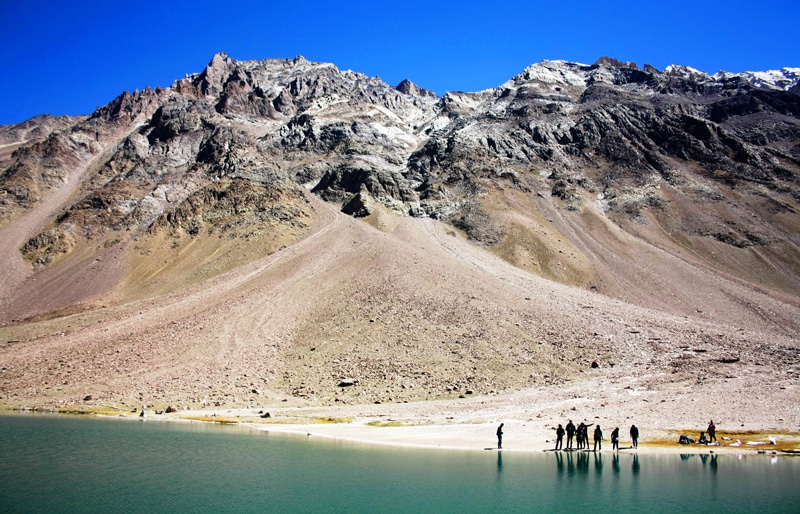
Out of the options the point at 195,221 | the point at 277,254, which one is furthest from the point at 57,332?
the point at 195,221

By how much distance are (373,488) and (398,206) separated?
102544 mm

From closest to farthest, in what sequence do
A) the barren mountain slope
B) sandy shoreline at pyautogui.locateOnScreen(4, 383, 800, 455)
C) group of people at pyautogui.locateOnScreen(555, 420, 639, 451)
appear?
group of people at pyautogui.locateOnScreen(555, 420, 639, 451) < sandy shoreline at pyautogui.locateOnScreen(4, 383, 800, 455) < the barren mountain slope

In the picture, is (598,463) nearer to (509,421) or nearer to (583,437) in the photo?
(583,437)

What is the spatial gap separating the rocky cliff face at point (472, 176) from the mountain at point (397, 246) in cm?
70

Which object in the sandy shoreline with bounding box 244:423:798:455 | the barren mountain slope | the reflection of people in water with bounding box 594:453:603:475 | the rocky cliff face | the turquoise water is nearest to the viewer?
the turquoise water

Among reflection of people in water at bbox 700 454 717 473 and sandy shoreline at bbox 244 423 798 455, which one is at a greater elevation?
reflection of people in water at bbox 700 454 717 473

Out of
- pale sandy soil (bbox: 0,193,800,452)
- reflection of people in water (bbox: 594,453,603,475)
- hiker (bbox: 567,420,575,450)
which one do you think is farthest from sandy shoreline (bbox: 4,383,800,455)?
reflection of people in water (bbox: 594,453,603,475)

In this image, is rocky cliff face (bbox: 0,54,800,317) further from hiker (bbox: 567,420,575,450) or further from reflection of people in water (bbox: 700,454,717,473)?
reflection of people in water (bbox: 700,454,717,473)

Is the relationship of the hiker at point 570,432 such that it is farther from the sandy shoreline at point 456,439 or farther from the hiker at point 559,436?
the sandy shoreline at point 456,439

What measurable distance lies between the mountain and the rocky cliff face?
27.7 inches

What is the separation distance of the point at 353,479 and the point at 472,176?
380 ft

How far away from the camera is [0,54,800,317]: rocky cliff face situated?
104 m

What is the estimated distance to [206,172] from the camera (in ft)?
420

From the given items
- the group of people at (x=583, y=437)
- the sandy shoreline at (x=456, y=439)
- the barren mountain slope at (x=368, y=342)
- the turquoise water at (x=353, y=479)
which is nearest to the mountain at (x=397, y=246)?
the barren mountain slope at (x=368, y=342)
